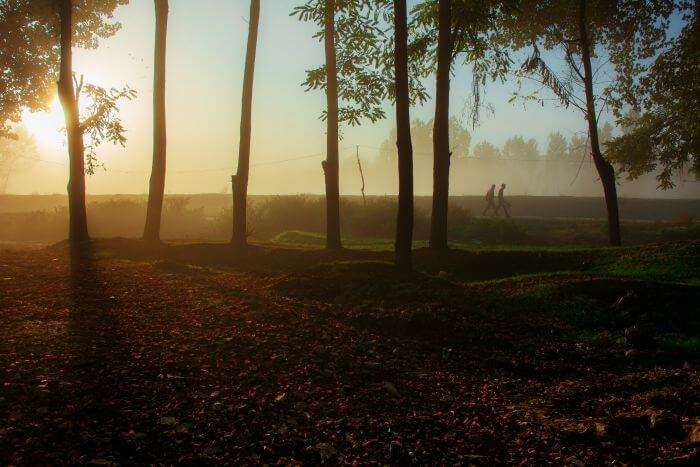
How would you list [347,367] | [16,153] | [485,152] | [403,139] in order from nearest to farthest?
→ 1. [347,367]
2. [403,139]
3. [16,153]
4. [485,152]

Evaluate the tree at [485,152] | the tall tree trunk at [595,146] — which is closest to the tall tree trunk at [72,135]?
the tall tree trunk at [595,146]

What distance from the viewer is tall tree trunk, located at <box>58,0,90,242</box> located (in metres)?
17.2

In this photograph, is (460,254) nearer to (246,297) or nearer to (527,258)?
(527,258)

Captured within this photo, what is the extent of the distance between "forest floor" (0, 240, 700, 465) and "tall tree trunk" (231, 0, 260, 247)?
4.70 m

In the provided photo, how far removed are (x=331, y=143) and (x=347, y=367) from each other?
1140cm

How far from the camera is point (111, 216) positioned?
38031mm

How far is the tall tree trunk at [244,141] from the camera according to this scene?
1675 centimetres

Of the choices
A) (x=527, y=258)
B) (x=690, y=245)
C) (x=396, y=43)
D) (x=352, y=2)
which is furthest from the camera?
(x=352, y=2)

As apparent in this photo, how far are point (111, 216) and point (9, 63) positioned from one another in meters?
14.5

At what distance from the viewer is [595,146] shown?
18.8 meters

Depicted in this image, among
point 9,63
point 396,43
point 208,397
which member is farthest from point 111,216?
point 208,397

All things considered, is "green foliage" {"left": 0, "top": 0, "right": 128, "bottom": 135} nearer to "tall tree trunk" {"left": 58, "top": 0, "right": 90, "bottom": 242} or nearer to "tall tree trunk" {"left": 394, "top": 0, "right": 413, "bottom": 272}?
"tall tree trunk" {"left": 58, "top": 0, "right": 90, "bottom": 242}

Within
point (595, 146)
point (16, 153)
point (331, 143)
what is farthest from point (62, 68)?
point (16, 153)

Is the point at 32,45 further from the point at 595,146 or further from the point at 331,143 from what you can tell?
the point at 595,146
